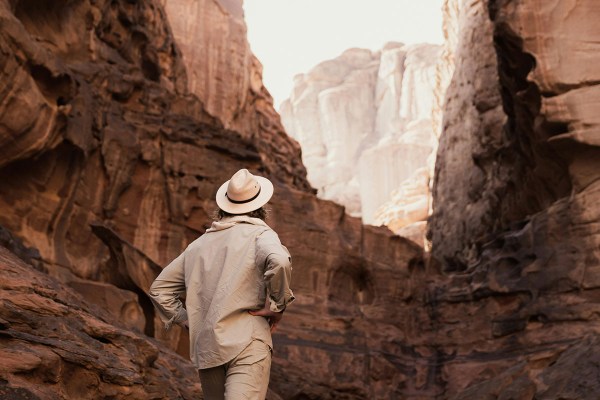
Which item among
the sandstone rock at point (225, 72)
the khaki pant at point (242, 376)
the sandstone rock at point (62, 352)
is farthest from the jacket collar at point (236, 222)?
the sandstone rock at point (225, 72)

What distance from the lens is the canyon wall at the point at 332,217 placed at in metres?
16.4

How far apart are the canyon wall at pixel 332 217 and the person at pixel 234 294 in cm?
874

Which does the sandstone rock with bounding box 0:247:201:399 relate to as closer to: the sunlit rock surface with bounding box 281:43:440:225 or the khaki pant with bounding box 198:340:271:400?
the khaki pant with bounding box 198:340:271:400

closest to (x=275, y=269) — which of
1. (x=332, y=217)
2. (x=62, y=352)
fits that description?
(x=62, y=352)

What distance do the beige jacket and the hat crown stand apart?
144 millimetres

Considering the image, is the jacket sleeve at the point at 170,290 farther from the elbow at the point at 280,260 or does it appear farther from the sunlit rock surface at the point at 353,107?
the sunlit rock surface at the point at 353,107

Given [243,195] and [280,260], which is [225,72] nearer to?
[243,195]

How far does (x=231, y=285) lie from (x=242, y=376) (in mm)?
533

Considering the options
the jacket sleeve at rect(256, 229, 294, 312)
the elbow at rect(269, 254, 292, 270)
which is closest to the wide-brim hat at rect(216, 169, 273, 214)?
the jacket sleeve at rect(256, 229, 294, 312)

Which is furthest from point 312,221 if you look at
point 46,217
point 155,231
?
point 46,217

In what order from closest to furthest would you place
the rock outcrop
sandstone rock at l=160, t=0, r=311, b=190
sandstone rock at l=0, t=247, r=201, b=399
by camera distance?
1. sandstone rock at l=0, t=247, r=201, b=399
2. the rock outcrop
3. sandstone rock at l=160, t=0, r=311, b=190

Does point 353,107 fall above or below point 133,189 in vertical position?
above

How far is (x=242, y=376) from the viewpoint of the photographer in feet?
15.5

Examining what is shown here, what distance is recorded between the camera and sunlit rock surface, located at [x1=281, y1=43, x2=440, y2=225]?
268 feet
